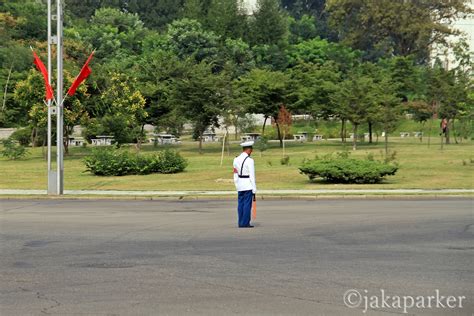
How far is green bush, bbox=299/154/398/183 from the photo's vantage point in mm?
36750

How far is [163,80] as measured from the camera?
68125 mm

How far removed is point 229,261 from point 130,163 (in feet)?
88.5

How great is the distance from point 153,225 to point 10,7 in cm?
8198

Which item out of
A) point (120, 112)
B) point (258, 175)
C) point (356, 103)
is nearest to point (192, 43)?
point (120, 112)

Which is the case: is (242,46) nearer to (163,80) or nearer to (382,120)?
(163,80)

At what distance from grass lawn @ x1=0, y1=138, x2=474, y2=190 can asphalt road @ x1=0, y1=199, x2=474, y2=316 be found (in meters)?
10.8

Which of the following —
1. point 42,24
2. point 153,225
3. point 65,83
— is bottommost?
point 153,225

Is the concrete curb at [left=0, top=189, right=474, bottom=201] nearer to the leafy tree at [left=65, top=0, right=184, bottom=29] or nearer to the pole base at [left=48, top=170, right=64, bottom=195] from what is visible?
the pole base at [left=48, top=170, right=64, bottom=195]

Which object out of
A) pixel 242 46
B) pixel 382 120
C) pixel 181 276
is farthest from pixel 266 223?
pixel 242 46

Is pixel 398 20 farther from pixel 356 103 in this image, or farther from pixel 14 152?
pixel 14 152

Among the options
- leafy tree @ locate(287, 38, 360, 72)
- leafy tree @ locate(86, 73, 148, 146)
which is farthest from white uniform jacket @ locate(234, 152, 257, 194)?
leafy tree @ locate(287, 38, 360, 72)

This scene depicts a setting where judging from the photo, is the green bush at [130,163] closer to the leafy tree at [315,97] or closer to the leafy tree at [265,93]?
the leafy tree at [265,93]

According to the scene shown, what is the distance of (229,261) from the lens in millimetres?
15602

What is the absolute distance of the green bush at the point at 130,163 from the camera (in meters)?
42.1
